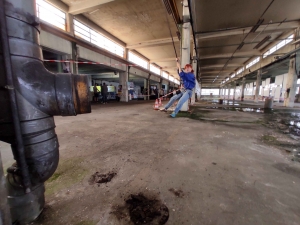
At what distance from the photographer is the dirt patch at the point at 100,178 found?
47.1 inches

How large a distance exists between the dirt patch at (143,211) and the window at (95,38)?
9.92 meters

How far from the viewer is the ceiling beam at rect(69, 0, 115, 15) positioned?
646 cm

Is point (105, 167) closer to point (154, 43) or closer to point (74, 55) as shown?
point (74, 55)

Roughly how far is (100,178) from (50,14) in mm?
8802

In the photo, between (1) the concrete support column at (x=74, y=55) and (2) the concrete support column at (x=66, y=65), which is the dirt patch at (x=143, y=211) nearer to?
(2) the concrete support column at (x=66, y=65)

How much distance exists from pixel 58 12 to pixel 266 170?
9.98 m

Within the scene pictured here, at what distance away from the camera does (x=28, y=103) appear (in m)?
0.73

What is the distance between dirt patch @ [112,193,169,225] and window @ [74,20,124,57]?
992 centimetres

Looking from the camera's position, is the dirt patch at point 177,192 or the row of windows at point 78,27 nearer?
the dirt patch at point 177,192

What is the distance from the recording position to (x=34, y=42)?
31.1 inches

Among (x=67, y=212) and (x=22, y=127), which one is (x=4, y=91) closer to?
(x=22, y=127)

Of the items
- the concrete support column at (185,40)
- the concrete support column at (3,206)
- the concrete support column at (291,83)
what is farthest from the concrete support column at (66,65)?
the concrete support column at (291,83)

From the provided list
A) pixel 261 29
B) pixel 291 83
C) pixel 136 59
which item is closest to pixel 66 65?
pixel 136 59

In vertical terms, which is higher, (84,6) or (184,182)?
(84,6)
